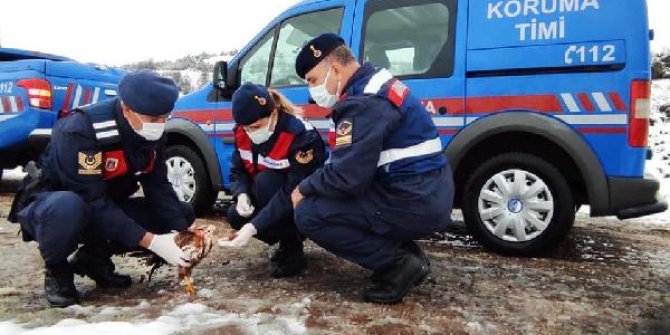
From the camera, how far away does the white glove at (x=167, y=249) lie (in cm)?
241

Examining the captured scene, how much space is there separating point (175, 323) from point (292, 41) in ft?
8.92

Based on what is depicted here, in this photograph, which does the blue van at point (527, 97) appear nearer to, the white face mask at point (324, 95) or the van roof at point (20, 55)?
the white face mask at point (324, 95)

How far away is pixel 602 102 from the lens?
3189mm

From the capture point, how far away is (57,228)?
2.27m

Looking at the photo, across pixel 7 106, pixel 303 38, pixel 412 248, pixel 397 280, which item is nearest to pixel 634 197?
pixel 412 248

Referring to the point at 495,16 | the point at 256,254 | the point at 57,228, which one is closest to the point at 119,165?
the point at 57,228

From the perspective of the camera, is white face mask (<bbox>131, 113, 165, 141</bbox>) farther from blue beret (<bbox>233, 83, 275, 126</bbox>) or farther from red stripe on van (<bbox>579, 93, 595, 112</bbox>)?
red stripe on van (<bbox>579, 93, 595, 112</bbox>)

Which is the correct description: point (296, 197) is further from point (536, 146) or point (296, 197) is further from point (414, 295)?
point (536, 146)

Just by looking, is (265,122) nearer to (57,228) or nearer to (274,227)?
(274,227)

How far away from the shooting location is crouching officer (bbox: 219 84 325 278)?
2.73 meters

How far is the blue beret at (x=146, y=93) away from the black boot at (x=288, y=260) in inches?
40.1

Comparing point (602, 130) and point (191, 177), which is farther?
point (191, 177)

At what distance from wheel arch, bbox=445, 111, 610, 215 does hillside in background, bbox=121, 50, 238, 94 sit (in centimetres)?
1842

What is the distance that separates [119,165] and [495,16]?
2.42 meters
